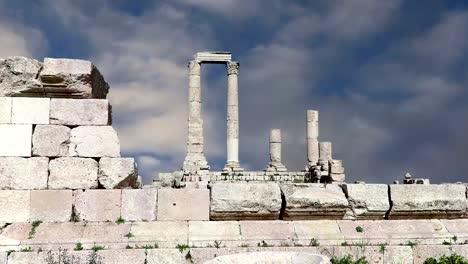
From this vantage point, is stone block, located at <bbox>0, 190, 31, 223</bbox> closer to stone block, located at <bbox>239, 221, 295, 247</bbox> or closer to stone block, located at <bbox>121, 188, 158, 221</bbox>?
stone block, located at <bbox>121, 188, 158, 221</bbox>

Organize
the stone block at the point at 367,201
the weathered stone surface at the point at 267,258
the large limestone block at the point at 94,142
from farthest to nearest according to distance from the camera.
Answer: the stone block at the point at 367,201, the large limestone block at the point at 94,142, the weathered stone surface at the point at 267,258

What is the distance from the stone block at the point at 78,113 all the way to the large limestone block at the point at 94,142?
0.40 ft

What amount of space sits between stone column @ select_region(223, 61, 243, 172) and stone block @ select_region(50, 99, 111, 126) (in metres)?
25.7

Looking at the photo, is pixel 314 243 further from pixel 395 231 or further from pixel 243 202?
pixel 395 231

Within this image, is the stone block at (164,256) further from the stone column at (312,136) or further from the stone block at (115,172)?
the stone column at (312,136)

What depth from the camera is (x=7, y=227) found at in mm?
9219

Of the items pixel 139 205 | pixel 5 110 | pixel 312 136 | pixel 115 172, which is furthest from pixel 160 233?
pixel 312 136

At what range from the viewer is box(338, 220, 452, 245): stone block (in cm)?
962

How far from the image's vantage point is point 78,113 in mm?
9891

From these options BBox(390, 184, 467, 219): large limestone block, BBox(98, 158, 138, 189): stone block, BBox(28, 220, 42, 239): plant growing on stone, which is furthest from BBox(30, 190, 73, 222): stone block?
BBox(390, 184, 467, 219): large limestone block

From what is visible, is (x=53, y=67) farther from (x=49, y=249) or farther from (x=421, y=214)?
(x=421, y=214)

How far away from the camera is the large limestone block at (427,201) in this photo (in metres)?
10.1

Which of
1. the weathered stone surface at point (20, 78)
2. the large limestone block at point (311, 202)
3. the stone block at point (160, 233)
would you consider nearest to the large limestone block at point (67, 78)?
the weathered stone surface at point (20, 78)

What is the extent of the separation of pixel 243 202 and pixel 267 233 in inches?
25.4
